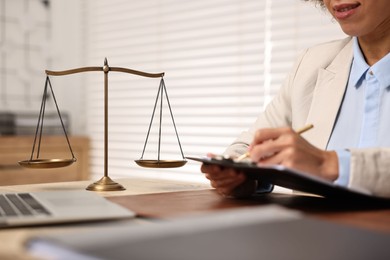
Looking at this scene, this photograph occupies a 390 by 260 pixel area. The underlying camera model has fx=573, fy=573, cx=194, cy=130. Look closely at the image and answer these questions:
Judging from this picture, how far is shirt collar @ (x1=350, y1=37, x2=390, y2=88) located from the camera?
1.39m

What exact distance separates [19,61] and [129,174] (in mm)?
885

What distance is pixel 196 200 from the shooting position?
1061 mm

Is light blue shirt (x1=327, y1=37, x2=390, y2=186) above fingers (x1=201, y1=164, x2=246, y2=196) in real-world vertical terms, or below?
above

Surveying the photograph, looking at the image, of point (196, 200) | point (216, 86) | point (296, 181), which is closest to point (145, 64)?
point (216, 86)

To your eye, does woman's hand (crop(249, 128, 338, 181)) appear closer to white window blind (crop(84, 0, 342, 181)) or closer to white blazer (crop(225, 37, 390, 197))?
white blazer (crop(225, 37, 390, 197))

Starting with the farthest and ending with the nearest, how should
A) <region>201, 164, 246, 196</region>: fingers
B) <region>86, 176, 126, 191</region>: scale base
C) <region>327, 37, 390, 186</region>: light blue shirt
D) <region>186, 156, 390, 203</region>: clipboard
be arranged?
<region>327, 37, 390, 186</region>: light blue shirt → <region>86, 176, 126, 191</region>: scale base → <region>201, 164, 246, 196</region>: fingers → <region>186, 156, 390, 203</region>: clipboard

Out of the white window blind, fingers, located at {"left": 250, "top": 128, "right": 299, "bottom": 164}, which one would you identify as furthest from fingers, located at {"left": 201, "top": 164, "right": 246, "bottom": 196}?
the white window blind

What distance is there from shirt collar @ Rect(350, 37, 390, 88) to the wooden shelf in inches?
73.0

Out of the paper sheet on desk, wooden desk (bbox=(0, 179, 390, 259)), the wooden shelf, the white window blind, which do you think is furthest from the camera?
the wooden shelf

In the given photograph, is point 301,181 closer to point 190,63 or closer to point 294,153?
point 294,153

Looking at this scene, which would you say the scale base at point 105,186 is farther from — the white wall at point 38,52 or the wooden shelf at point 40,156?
the white wall at point 38,52

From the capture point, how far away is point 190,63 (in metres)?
2.75

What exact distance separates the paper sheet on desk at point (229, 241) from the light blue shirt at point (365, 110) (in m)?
0.85

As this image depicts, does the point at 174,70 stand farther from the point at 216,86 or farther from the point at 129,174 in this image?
the point at 129,174
